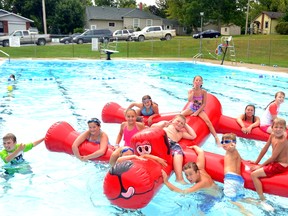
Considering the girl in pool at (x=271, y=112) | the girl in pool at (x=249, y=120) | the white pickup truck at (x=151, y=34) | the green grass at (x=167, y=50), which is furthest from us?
the white pickup truck at (x=151, y=34)

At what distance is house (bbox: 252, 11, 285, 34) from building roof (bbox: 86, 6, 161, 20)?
16.8 meters

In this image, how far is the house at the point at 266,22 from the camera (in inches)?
1966

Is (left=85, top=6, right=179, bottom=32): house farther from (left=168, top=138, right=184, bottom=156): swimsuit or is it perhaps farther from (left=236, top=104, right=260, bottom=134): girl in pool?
(left=168, top=138, right=184, bottom=156): swimsuit

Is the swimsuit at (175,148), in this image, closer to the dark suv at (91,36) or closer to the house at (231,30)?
the dark suv at (91,36)

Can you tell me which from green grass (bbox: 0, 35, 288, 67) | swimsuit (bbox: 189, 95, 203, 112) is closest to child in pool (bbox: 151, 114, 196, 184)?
swimsuit (bbox: 189, 95, 203, 112)

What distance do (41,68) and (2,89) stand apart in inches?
271

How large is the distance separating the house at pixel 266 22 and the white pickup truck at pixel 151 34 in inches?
866

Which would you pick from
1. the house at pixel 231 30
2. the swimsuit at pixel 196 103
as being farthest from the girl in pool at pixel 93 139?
the house at pixel 231 30

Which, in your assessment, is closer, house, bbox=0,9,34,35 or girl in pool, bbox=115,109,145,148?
girl in pool, bbox=115,109,145,148

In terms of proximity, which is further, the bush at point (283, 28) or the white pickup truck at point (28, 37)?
the bush at point (283, 28)

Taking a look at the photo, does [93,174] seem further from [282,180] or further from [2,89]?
[2,89]

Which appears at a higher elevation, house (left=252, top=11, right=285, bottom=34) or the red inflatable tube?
house (left=252, top=11, right=285, bottom=34)

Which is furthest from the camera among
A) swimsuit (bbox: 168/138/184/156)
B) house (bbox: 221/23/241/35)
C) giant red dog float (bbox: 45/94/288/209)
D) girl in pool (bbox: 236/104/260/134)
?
house (bbox: 221/23/241/35)

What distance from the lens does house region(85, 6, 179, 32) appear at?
49.0m
